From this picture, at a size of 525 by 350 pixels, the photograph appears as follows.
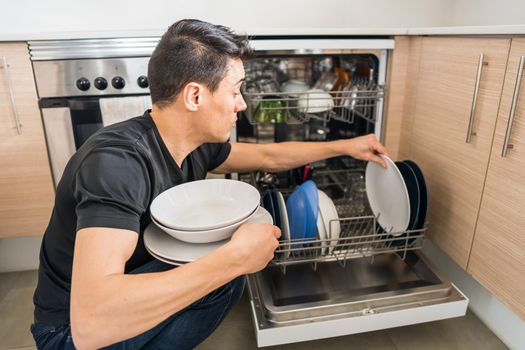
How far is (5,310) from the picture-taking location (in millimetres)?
1450

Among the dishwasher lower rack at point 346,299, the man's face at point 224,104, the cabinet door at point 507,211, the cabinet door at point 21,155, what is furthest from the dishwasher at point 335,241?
the cabinet door at point 21,155

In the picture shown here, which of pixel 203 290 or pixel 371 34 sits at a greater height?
pixel 371 34

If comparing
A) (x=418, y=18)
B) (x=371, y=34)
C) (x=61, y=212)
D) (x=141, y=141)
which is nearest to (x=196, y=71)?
(x=141, y=141)

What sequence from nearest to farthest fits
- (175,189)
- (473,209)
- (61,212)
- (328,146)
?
→ (61,212) → (175,189) → (473,209) → (328,146)

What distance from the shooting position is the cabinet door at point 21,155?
132 centimetres

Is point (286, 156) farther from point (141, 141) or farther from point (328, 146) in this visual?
point (141, 141)

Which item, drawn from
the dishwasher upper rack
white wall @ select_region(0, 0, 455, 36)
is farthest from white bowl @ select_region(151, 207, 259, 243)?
white wall @ select_region(0, 0, 455, 36)

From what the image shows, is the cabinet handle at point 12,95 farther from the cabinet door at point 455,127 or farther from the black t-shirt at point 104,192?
the cabinet door at point 455,127

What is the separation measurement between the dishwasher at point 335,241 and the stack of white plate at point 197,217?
0.57ft

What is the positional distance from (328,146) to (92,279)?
86cm

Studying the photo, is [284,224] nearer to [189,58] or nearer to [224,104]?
[224,104]

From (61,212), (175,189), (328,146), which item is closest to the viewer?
(61,212)

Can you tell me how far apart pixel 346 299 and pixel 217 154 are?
57 cm

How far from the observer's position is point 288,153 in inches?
51.4
